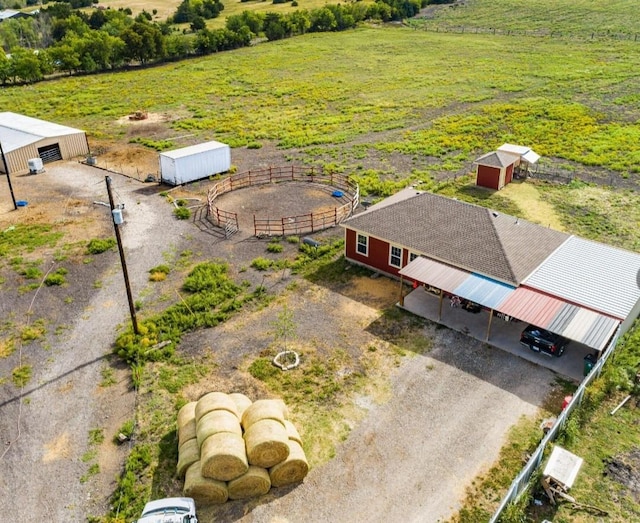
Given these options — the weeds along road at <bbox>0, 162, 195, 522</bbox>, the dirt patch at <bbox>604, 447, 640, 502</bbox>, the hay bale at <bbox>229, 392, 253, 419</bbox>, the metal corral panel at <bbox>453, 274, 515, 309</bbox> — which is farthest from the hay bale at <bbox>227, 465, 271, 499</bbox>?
the metal corral panel at <bbox>453, 274, 515, 309</bbox>

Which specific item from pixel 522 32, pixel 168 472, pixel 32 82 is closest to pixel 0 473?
pixel 168 472

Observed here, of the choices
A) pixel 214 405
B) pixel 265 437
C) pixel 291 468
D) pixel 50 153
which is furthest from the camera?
pixel 50 153

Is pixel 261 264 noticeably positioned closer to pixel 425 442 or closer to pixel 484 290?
pixel 484 290

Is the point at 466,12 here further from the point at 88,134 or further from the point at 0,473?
the point at 0,473

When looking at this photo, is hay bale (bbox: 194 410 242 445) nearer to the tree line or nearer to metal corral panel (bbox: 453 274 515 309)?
metal corral panel (bbox: 453 274 515 309)

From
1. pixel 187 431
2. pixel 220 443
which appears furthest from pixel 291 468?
pixel 187 431

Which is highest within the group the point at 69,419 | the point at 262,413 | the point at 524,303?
the point at 262,413

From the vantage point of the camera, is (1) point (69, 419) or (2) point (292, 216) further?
(2) point (292, 216)

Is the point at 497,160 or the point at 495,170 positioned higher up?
the point at 497,160
